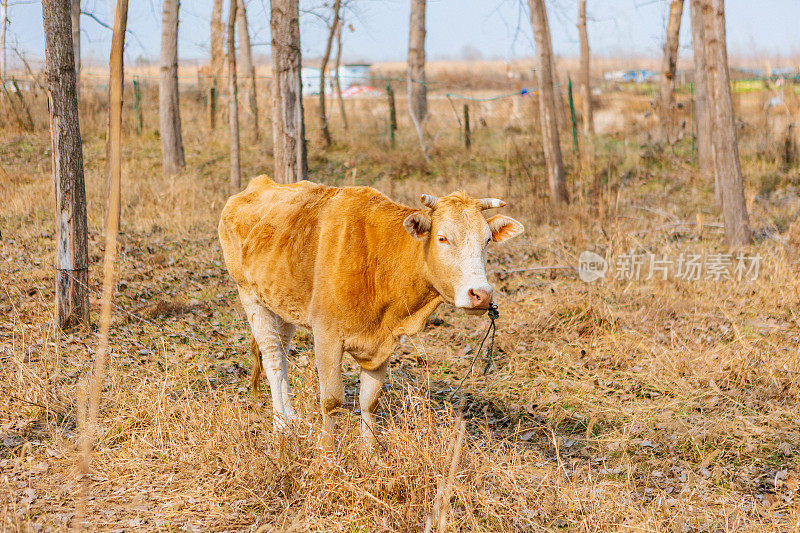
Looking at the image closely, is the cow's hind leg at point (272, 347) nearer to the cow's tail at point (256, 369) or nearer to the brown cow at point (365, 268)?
the cow's tail at point (256, 369)

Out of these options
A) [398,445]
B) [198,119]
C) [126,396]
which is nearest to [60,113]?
[126,396]

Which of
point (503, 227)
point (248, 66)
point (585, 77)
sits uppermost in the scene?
point (248, 66)

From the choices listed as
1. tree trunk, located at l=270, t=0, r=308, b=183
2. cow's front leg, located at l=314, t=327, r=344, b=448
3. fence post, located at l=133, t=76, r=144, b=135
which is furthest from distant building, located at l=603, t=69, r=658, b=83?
cow's front leg, located at l=314, t=327, r=344, b=448

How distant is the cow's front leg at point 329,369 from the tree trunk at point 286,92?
4878 mm

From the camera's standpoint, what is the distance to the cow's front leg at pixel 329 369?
5074mm

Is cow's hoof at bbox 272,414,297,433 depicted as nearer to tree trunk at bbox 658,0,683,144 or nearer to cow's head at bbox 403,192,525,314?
cow's head at bbox 403,192,525,314

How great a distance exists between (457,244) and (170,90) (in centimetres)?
1512

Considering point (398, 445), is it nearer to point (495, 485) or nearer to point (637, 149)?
point (495, 485)

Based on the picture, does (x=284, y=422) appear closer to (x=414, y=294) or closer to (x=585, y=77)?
(x=414, y=294)

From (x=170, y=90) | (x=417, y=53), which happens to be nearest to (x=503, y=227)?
(x=170, y=90)

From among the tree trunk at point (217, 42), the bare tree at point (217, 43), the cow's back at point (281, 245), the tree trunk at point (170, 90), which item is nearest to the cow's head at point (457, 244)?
the cow's back at point (281, 245)

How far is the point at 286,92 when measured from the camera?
9562mm

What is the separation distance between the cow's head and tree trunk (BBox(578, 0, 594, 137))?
18.9 m

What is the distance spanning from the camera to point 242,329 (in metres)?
8.56
